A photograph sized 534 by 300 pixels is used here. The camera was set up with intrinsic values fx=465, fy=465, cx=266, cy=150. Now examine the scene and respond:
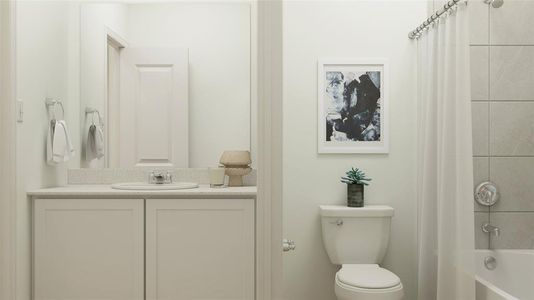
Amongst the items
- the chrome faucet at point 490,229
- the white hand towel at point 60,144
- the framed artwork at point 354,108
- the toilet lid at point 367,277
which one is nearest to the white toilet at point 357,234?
the toilet lid at point 367,277

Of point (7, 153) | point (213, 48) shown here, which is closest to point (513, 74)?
point (213, 48)

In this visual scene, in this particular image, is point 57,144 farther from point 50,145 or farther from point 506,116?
point 506,116

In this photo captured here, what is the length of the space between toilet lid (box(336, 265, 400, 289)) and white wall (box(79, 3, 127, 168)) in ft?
5.35

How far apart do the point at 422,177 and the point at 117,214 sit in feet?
5.94

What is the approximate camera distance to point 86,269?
92.3 inches

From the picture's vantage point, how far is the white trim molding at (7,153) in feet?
7.36

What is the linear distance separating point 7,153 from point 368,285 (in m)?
1.95

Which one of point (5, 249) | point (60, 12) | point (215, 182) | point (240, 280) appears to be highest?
point (60, 12)

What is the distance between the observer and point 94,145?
9.43ft

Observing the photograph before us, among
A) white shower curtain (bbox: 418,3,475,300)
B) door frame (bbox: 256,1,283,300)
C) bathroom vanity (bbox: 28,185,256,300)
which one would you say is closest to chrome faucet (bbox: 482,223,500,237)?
white shower curtain (bbox: 418,3,475,300)

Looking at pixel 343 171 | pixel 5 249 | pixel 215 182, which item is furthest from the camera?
pixel 343 171

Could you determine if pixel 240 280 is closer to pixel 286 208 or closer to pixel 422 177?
pixel 286 208

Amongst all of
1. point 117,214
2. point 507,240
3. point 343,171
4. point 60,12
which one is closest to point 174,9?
point 60,12

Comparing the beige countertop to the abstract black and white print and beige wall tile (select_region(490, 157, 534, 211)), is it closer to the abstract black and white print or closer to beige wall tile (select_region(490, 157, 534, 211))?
the abstract black and white print
